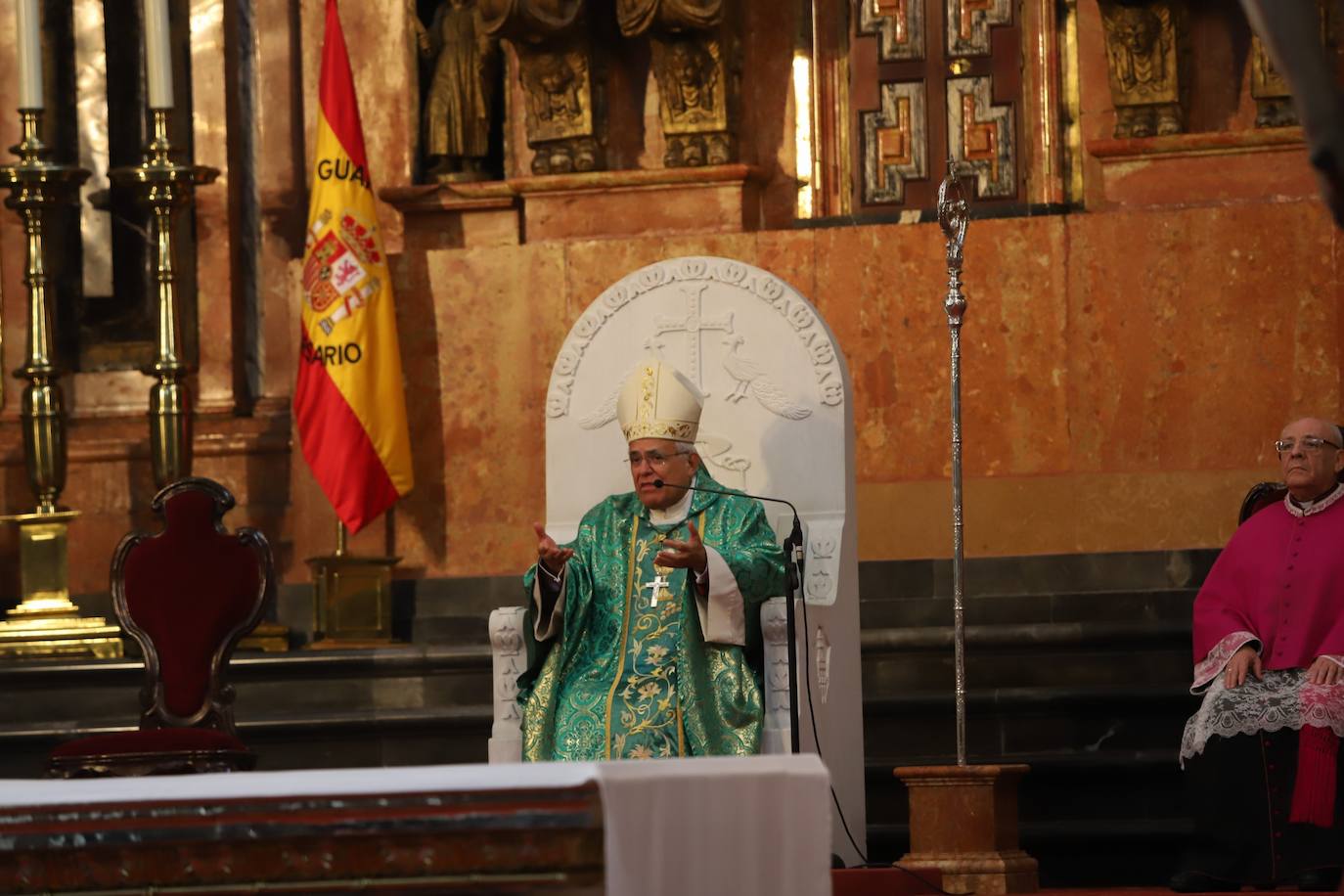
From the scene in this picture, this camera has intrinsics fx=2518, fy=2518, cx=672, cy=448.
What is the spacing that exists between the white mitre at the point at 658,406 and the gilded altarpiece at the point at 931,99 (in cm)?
308

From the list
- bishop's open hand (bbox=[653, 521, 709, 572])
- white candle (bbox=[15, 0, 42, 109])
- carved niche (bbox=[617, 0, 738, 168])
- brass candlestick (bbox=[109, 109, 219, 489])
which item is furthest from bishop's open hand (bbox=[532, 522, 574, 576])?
white candle (bbox=[15, 0, 42, 109])

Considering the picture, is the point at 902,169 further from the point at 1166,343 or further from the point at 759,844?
the point at 759,844

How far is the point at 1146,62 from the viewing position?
919cm

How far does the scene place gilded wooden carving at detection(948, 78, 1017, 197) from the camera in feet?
31.2

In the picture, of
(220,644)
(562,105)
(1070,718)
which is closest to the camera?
(220,644)

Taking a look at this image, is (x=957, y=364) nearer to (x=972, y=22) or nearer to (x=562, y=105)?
(x=972, y=22)

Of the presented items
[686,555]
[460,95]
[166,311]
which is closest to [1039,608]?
[686,555]

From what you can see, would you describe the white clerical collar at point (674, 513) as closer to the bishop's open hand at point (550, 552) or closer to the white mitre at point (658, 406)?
the white mitre at point (658, 406)

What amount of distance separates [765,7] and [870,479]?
2024mm

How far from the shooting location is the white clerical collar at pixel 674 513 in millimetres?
6887

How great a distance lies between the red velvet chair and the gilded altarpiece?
3.19 meters

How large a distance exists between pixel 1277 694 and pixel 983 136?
346 centimetres

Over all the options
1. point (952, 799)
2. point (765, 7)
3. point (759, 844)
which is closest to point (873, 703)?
point (952, 799)

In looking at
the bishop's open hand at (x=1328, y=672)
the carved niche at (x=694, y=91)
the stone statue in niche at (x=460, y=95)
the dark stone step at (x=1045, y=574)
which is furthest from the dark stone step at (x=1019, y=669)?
the stone statue in niche at (x=460, y=95)
